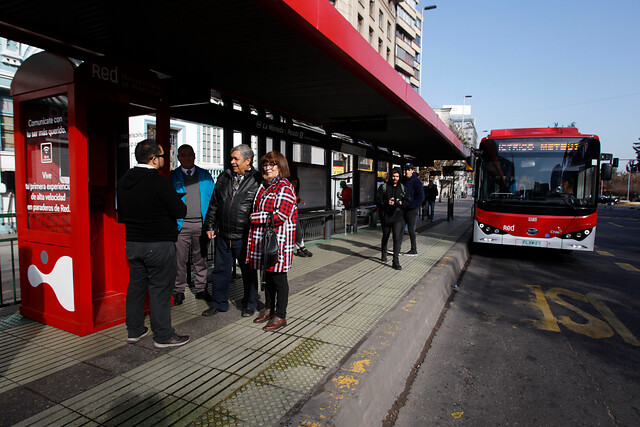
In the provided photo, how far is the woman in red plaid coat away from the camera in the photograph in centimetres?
347

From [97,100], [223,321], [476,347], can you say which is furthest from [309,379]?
[97,100]

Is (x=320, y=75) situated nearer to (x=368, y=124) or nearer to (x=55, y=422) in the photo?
(x=368, y=124)

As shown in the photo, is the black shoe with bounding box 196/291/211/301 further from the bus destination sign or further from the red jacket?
the bus destination sign

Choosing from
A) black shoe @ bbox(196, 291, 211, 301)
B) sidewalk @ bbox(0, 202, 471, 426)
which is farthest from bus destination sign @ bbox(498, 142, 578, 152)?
black shoe @ bbox(196, 291, 211, 301)

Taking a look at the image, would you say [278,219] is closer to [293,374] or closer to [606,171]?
[293,374]

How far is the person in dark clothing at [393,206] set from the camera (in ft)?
21.8

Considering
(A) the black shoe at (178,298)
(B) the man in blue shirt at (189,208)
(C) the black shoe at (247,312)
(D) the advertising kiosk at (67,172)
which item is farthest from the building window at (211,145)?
(C) the black shoe at (247,312)

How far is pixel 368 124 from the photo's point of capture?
8.85 m

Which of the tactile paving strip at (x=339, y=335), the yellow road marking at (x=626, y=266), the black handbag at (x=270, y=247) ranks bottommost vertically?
the yellow road marking at (x=626, y=266)

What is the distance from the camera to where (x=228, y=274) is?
4.00 m

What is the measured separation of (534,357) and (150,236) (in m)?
3.76

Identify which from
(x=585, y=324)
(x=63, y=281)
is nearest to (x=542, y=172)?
(x=585, y=324)

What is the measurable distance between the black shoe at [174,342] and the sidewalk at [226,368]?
5 cm

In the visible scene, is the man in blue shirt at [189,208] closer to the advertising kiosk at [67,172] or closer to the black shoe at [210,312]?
the advertising kiosk at [67,172]
